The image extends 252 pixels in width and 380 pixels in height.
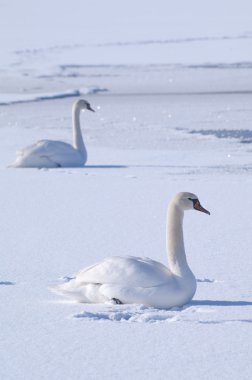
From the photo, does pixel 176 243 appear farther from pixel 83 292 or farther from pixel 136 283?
pixel 83 292

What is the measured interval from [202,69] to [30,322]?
18.6 meters

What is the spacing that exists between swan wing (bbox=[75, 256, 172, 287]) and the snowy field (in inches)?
4.2

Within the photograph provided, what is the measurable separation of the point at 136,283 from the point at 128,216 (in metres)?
2.75

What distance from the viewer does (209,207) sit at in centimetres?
734

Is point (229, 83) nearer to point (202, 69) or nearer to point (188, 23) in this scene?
point (202, 69)

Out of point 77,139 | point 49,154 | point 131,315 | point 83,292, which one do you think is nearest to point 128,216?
point 83,292

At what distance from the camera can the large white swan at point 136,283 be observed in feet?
13.8

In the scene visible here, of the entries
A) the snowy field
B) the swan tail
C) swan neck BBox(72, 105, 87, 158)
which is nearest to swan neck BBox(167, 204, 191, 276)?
the snowy field

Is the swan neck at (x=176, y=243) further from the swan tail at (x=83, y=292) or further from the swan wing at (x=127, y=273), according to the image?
the swan tail at (x=83, y=292)

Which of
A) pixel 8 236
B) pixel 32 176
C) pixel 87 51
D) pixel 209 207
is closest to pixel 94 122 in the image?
pixel 32 176

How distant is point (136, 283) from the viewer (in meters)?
4.21

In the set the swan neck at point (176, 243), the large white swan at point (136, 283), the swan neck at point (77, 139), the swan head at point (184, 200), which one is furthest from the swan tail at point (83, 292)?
the swan neck at point (77, 139)

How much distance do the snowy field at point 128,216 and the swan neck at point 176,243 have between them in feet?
0.53

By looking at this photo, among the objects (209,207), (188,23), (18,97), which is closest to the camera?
(209,207)
